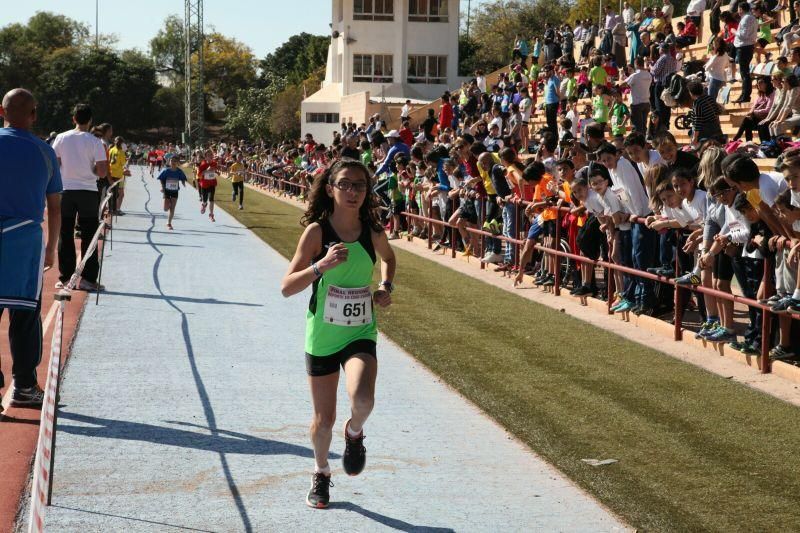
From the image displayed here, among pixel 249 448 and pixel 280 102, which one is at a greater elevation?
pixel 280 102

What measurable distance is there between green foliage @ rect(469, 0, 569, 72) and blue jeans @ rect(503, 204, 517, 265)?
7655cm

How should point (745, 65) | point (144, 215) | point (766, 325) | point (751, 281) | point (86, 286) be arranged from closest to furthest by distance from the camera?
point (766, 325) < point (751, 281) < point (86, 286) < point (745, 65) < point (144, 215)

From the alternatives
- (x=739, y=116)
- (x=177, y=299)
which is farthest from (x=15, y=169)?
(x=739, y=116)

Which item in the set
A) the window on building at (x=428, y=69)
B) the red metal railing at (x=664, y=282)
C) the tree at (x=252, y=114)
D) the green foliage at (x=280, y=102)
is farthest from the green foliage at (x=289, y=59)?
the red metal railing at (x=664, y=282)

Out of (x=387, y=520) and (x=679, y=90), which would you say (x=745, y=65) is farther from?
(x=387, y=520)

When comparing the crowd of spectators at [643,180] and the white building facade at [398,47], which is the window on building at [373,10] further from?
the crowd of spectators at [643,180]

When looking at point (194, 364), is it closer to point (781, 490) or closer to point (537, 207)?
point (781, 490)

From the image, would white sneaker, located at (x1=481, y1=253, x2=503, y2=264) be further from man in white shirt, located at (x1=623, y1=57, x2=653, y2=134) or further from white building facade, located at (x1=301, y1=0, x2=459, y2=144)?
white building facade, located at (x1=301, y1=0, x2=459, y2=144)

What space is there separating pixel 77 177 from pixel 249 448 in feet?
24.0

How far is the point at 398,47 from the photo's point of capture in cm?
7456

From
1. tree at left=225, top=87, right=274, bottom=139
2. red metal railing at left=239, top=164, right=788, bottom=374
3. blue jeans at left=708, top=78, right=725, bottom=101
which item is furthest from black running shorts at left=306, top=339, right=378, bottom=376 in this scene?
tree at left=225, top=87, right=274, bottom=139

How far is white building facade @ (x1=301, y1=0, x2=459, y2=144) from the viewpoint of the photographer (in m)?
74.5

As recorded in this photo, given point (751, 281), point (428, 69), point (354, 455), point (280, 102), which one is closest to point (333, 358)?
point (354, 455)

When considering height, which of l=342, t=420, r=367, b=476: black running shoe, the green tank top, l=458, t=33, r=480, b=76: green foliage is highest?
l=458, t=33, r=480, b=76: green foliage
